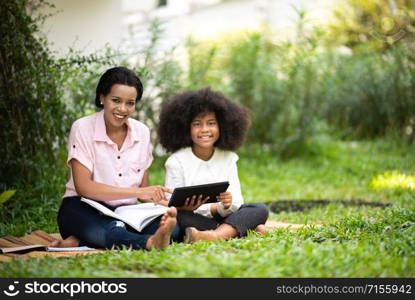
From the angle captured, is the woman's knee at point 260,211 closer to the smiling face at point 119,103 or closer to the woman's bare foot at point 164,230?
the woman's bare foot at point 164,230

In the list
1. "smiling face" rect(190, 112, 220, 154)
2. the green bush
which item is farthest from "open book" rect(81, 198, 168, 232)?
the green bush

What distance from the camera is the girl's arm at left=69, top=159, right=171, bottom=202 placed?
4.21 metres

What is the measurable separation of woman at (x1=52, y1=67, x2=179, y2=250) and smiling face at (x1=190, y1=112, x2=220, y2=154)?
382 millimetres

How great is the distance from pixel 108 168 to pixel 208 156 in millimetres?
853

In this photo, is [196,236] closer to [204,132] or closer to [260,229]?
[260,229]

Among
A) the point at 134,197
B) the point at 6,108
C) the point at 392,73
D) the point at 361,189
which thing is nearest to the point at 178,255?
the point at 134,197

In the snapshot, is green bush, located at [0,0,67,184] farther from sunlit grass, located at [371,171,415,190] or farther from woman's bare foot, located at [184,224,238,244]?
sunlit grass, located at [371,171,415,190]

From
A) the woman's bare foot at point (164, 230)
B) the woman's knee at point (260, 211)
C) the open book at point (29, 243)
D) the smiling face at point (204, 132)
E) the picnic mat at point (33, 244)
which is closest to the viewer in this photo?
the woman's bare foot at point (164, 230)

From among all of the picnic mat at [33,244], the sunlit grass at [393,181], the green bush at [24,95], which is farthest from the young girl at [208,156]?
the sunlit grass at [393,181]

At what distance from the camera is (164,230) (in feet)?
12.3

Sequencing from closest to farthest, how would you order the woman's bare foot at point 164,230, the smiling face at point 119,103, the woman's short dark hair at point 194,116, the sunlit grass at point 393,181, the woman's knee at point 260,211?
1. the woman's bare foot at point 164,230
2. the smiling face at point 119,103
3. the woman's knee at point 260,211
4. the woman's short dark hair at point 194,116
5. the sunlit grass at point 393,181

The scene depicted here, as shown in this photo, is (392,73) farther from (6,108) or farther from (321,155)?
(6,108)

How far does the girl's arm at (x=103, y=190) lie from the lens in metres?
4.21

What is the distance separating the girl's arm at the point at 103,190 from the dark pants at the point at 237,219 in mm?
232
